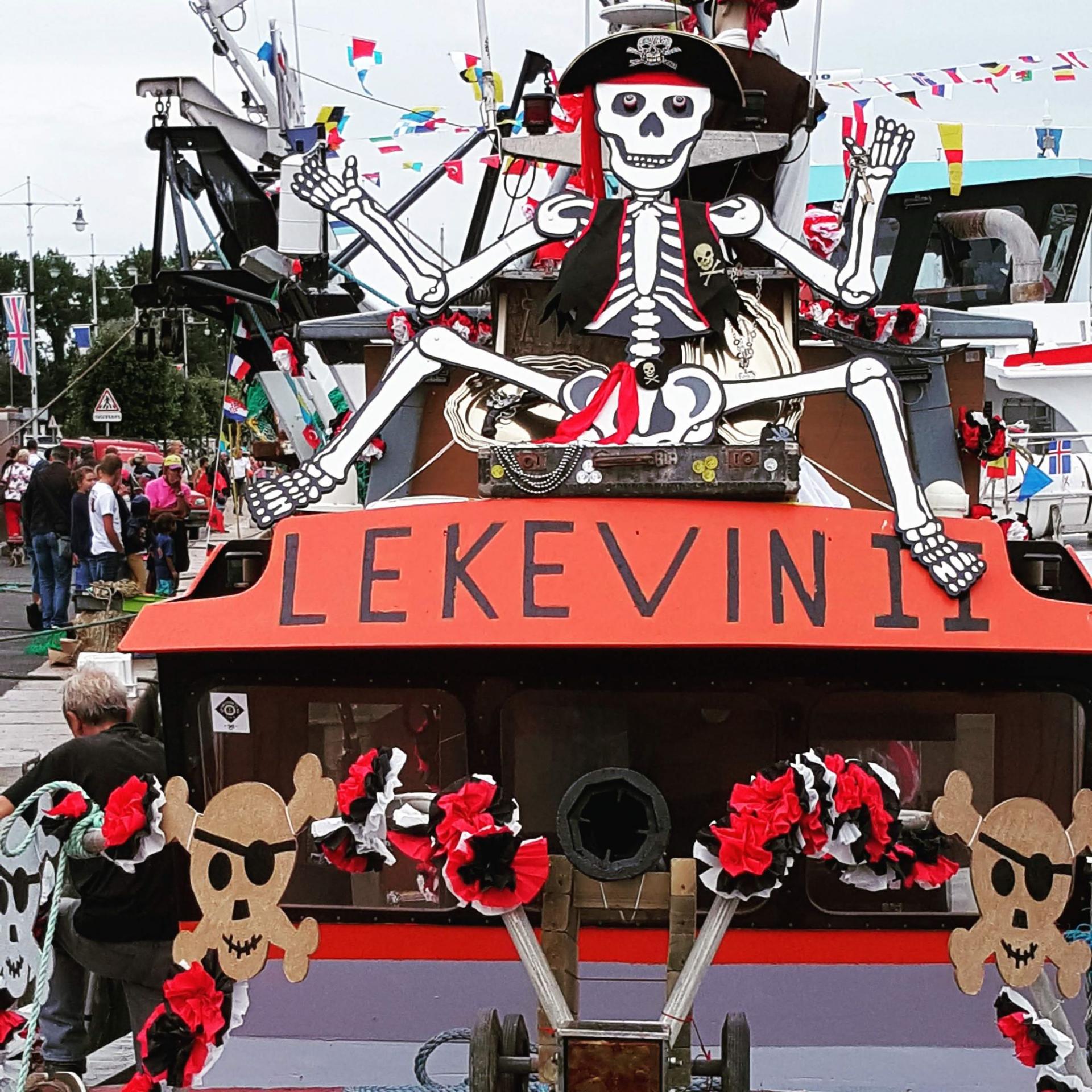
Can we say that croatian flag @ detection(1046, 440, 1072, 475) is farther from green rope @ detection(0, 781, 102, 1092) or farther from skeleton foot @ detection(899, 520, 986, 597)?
green rope @ detection(0, 781, 102, 1092)

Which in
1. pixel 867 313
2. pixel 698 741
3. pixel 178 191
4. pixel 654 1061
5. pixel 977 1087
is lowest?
pixel 977 1087

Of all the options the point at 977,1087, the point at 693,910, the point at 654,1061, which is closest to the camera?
the point at 654,1061

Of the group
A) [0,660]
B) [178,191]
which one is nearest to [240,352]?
[178,191]

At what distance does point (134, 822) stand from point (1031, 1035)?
2.26 metres

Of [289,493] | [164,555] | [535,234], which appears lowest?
Result: [164,555]

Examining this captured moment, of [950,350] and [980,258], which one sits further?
[980,258]

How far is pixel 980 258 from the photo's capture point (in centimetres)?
1978

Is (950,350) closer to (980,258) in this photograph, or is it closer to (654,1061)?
(654,1061)

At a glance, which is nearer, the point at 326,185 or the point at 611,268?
the point at 611,268

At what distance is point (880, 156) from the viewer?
6.00 m

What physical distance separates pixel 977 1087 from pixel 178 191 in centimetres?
1123

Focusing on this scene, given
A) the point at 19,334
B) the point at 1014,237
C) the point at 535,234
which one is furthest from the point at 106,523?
the point at 19,334

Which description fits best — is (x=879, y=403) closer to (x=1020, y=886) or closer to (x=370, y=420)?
(x=370, y=420)

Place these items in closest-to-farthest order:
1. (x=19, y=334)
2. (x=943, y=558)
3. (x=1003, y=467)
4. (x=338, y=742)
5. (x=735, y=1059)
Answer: (x=735, y=1059) → (x=943, y=558) → (x=338, y=742) → (x=1003, y=467) → (x=19, y=334)
